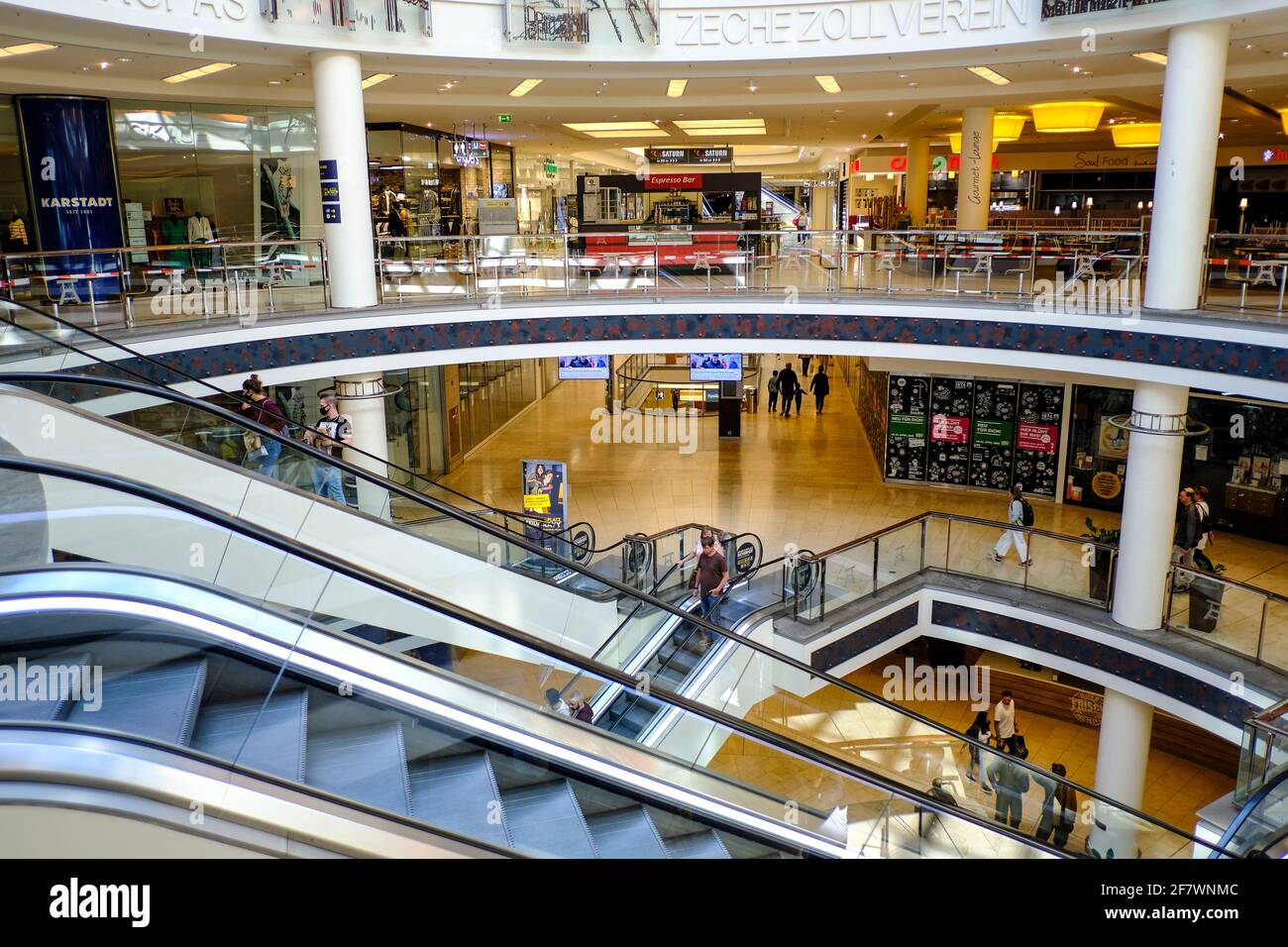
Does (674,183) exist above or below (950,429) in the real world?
above

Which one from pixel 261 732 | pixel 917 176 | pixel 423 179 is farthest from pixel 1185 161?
pixel 423 179

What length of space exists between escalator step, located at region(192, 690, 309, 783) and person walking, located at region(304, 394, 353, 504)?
3724mm

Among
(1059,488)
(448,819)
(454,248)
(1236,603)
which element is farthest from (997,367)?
(448,819)

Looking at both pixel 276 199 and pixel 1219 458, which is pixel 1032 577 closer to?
pixel 1219 458

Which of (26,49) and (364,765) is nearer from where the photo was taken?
(364,765)

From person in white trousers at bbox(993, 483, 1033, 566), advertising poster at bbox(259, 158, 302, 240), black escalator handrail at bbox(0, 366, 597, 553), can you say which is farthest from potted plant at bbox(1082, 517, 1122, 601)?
advertising poster at bbox(259, 158, 302, 240)

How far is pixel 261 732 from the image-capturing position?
12.6 ft

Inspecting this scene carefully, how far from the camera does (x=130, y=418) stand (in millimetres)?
6918

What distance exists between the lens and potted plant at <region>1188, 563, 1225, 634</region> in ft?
37.1

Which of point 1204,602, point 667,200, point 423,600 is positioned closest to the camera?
point 423,600

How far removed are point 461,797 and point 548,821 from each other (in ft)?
1.36

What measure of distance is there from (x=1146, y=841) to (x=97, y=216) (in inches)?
565

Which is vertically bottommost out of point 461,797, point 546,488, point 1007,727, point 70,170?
point 1007,727
